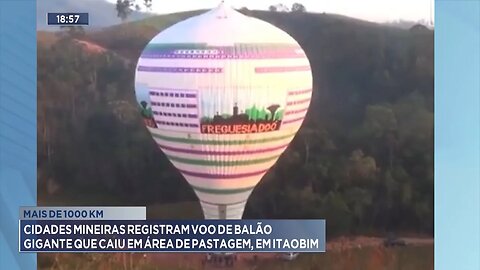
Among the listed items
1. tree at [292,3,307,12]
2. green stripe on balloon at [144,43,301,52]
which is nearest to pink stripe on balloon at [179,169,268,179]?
green stripe on balloon at [144,43,301,52]

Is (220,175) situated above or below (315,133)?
below

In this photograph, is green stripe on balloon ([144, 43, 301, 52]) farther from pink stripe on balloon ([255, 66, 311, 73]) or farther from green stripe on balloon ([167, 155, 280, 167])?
green stripe on balloon ([167, 155, 280, 167])

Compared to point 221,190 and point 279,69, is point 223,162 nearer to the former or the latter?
point 221,190

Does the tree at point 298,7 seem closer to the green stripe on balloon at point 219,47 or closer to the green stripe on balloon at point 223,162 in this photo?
the green stripe on balloon at point 219,47

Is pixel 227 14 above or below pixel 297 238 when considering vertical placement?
above

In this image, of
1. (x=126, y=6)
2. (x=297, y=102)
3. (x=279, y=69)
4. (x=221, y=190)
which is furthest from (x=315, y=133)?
(x=126, y=6)

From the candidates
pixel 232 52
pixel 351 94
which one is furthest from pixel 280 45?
pixel 351 94

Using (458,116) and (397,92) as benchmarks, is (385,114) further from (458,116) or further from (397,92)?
(458,116)
